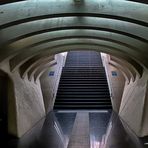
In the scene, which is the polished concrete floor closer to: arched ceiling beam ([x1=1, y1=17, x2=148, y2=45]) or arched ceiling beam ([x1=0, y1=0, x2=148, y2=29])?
arched ceiling beam ([x1=1, y1=17, x2=148, y2=45])

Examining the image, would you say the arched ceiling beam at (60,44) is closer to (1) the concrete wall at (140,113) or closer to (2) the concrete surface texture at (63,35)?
(2) the concrete surface texture at (63,35)

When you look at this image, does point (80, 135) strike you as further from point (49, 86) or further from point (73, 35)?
point (49, 86)

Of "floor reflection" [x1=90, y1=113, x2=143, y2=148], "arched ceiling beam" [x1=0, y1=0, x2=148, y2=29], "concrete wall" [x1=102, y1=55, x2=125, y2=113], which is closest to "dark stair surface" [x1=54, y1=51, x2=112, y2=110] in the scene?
"concrete wall" [x1=102, y1=55, x2=125, y2=113]

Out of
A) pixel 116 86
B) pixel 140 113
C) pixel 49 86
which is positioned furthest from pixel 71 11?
pixel 116 86

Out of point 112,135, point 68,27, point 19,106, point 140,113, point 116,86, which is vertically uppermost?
point 68,27

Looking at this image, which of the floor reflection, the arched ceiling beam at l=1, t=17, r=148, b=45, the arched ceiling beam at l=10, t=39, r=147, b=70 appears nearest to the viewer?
the arched ceiling beam at l=1, t=17, r=148, b=45

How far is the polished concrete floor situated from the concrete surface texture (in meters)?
0.46

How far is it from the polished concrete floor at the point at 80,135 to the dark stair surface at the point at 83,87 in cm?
387

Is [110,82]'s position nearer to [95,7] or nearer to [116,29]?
[116,29]

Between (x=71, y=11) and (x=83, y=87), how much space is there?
12.2 meters

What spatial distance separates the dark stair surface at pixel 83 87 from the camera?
642 inches

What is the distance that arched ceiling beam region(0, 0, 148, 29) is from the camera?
18.7 feet

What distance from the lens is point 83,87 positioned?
58.3 ft

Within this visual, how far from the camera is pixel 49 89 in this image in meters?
16.8
